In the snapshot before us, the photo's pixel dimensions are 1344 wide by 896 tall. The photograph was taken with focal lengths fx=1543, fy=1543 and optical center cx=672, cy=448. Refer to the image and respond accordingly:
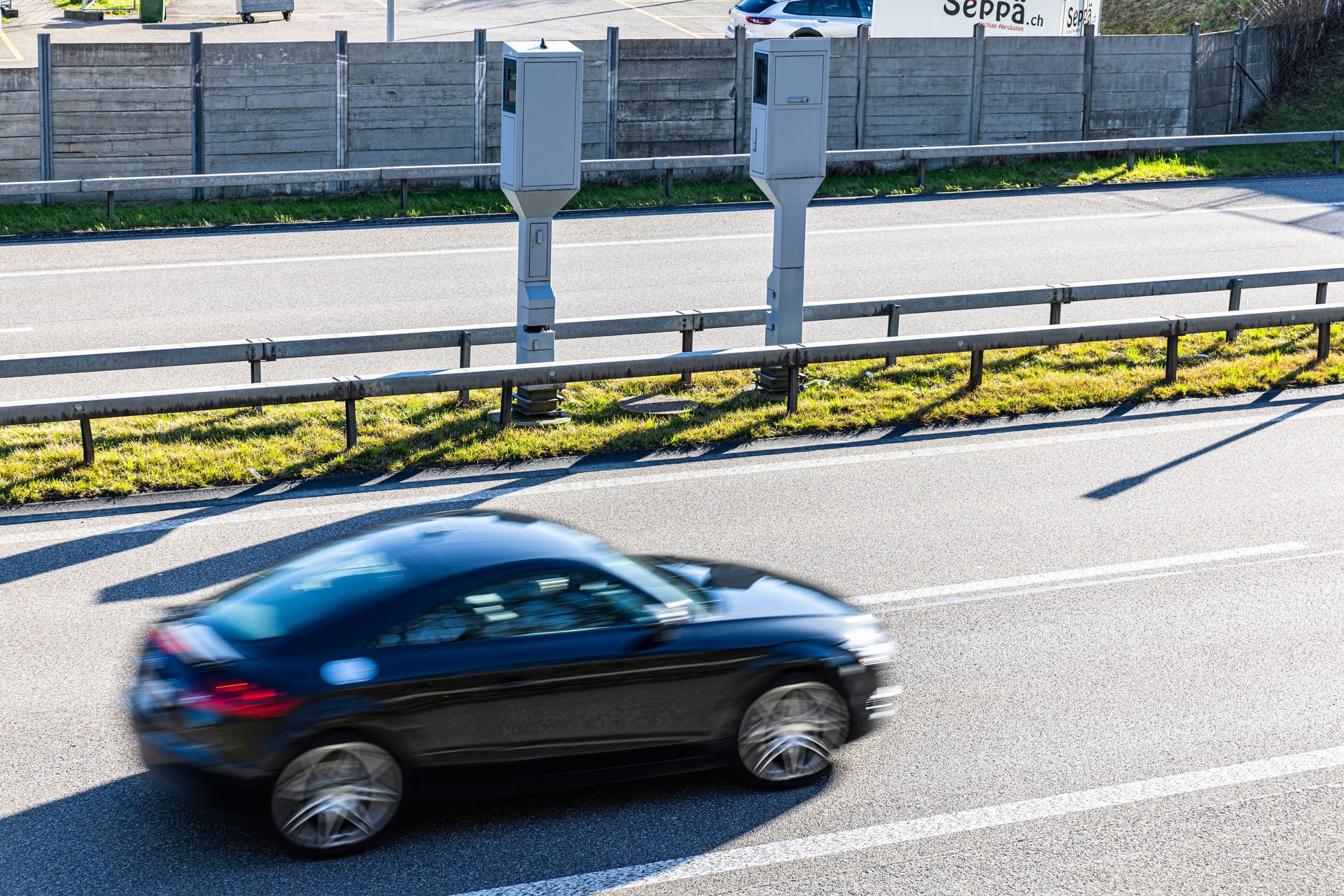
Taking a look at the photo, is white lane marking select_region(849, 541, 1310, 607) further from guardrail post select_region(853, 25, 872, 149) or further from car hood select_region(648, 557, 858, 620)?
guardrail post select_region(853, 25, 872, 149)

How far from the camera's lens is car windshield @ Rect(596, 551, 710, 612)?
6539mm

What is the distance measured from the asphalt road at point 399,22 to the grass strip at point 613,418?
21208 mm

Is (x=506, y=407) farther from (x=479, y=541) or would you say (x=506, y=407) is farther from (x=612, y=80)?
(x=612, y=80)

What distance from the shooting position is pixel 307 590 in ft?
20.4

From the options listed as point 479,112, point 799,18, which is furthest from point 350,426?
point 799,18

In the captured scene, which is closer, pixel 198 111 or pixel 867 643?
pixel 867 643

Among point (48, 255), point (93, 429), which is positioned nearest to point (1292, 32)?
point (48, 255)

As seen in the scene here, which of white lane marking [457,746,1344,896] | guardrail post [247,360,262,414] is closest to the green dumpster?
guardrail post [247,360,262,414]

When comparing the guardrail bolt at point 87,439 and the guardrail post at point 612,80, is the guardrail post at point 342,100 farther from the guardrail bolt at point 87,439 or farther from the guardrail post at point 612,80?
the guardrail bolt at point 87,439

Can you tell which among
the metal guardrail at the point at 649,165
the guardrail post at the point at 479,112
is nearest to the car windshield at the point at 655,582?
the metal guardrail at the point at 649,165

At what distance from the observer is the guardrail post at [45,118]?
1869 centimetres

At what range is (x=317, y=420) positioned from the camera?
11531mm

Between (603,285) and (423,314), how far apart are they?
7.14 feet

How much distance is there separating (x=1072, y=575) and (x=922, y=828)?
126 inches
